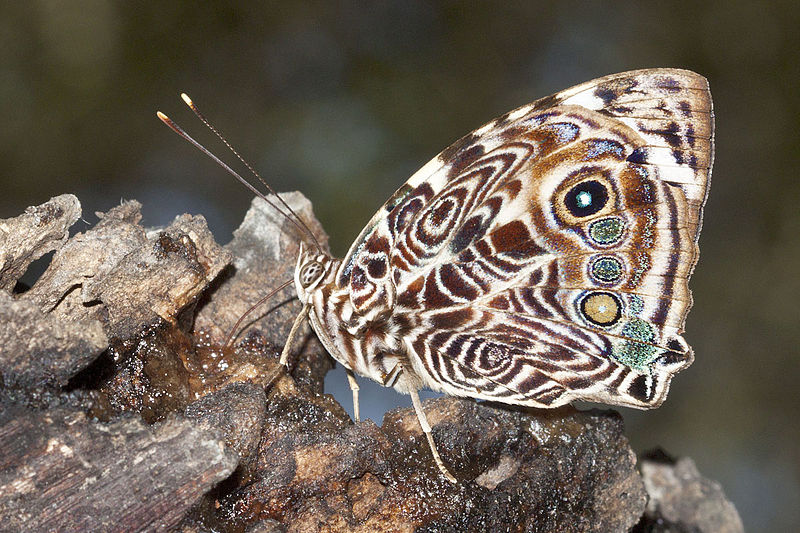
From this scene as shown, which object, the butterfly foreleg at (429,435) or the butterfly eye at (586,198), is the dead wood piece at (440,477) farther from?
the butterfly eye at (586,198)

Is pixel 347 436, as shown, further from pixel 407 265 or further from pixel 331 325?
pixel 407 265

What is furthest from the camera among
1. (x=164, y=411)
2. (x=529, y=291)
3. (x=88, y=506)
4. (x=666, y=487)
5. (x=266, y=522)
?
(x=666, y=487)

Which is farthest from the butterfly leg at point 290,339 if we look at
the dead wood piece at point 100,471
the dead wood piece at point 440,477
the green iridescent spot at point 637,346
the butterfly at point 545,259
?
the green iridescent spot at point 637,346

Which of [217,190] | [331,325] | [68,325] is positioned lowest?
[331,325]

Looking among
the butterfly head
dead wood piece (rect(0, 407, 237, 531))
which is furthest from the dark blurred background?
dead wood piece (rect(0, 407, 237, 531))

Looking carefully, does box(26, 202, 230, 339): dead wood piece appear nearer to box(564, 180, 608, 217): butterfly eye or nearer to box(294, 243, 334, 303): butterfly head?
box(294, 243, 334, 303): butterfly head

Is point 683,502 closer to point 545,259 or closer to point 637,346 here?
point 637,346

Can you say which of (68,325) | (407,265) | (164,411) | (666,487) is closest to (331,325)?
(407,265)
